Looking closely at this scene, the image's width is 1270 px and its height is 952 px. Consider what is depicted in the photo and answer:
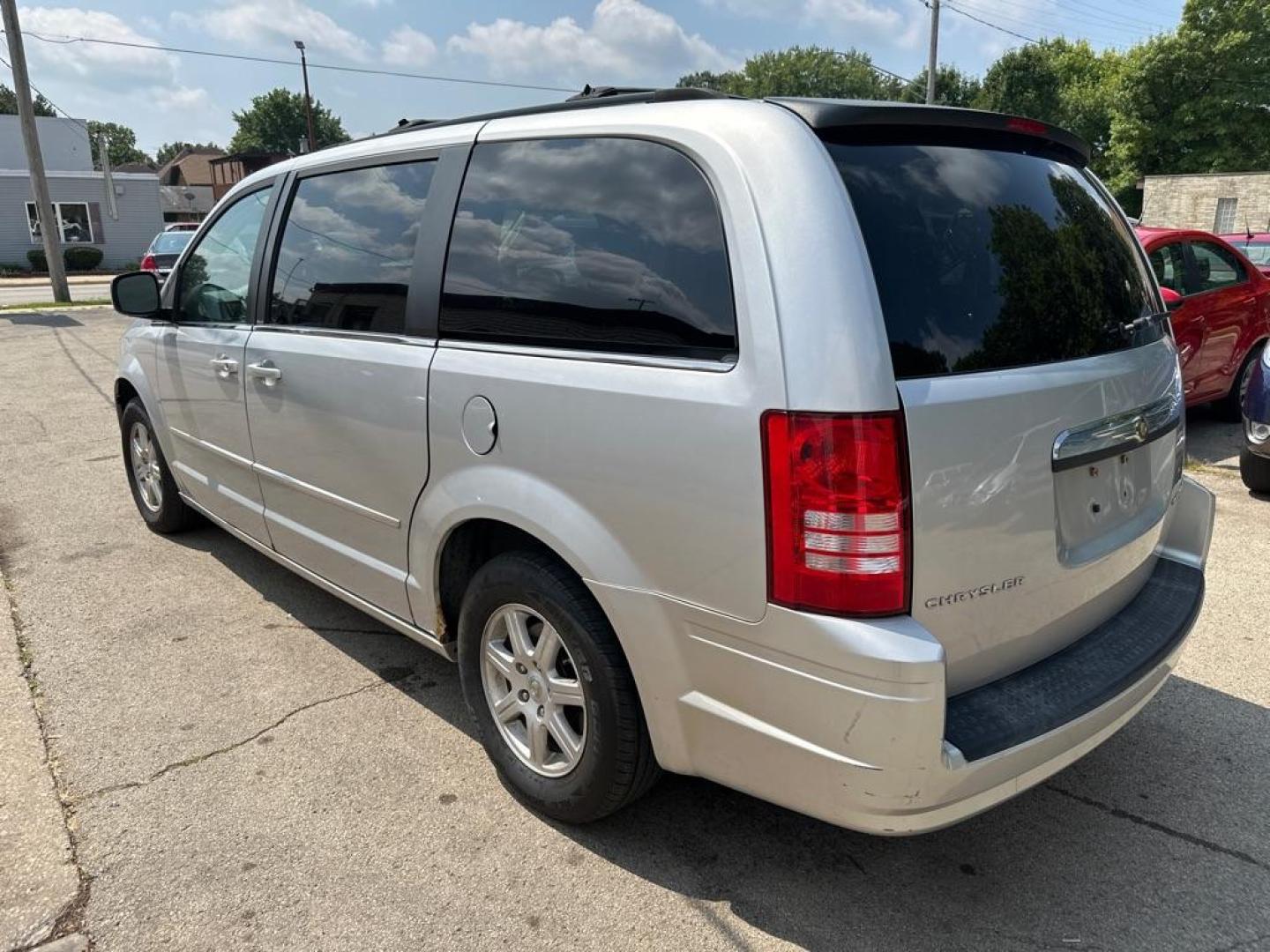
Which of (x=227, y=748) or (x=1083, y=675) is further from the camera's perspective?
(x=227, y=748)

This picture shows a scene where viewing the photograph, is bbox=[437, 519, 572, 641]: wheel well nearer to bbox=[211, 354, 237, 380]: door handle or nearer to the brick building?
bbox=[211, 354, 237, 380]: door handle

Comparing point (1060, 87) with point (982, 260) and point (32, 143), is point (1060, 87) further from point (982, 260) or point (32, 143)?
point (982, 260)

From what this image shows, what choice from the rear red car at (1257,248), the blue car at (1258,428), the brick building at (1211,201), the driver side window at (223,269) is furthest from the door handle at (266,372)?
the brick building at (1211,201)

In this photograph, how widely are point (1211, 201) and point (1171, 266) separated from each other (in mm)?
33588

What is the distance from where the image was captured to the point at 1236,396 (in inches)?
307

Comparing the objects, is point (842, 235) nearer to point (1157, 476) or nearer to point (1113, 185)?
point (1157, 476)

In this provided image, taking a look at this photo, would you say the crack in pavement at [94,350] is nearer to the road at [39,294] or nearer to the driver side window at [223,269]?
the driver side window at [223,269]

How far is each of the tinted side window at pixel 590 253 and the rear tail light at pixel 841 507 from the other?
285 mm

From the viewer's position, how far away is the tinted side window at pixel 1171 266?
687 centimetres

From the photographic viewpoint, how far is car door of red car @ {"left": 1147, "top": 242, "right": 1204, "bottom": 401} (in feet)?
22.3

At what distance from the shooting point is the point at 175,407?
441 cm

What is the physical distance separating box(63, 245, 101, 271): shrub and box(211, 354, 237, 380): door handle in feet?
119

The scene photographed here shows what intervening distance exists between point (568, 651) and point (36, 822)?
5.63ft

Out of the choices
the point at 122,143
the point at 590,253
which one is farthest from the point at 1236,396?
the point at 122,143
